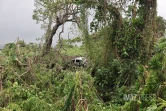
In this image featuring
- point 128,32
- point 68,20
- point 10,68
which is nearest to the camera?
point 10,68

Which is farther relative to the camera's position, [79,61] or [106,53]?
[79,61]

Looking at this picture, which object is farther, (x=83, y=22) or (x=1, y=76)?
(x=83, y=22)

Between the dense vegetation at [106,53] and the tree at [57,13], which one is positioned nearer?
Result: the dense vegetation at [106,53]

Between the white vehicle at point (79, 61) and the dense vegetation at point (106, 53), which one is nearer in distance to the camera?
the dense vegetation at point (106, 53)

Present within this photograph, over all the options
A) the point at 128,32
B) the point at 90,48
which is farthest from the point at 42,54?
the point at 128,32

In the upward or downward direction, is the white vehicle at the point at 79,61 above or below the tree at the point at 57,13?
below

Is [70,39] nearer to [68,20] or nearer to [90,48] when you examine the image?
[68,20]

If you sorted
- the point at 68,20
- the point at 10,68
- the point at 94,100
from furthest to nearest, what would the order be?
1. the point at 68,20
2. the point at 10,68
3. the point at 94,100

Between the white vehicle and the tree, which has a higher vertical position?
the tree

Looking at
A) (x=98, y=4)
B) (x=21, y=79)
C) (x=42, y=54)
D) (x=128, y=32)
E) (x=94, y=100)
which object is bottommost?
(x=94, y=100)

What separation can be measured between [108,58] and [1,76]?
357cm

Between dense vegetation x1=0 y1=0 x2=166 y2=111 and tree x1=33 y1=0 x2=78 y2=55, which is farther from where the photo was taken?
tree x1=33 y1=0 x2=78 y2=55

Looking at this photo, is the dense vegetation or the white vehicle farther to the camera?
the white vehicle

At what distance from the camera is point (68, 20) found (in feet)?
44.1
